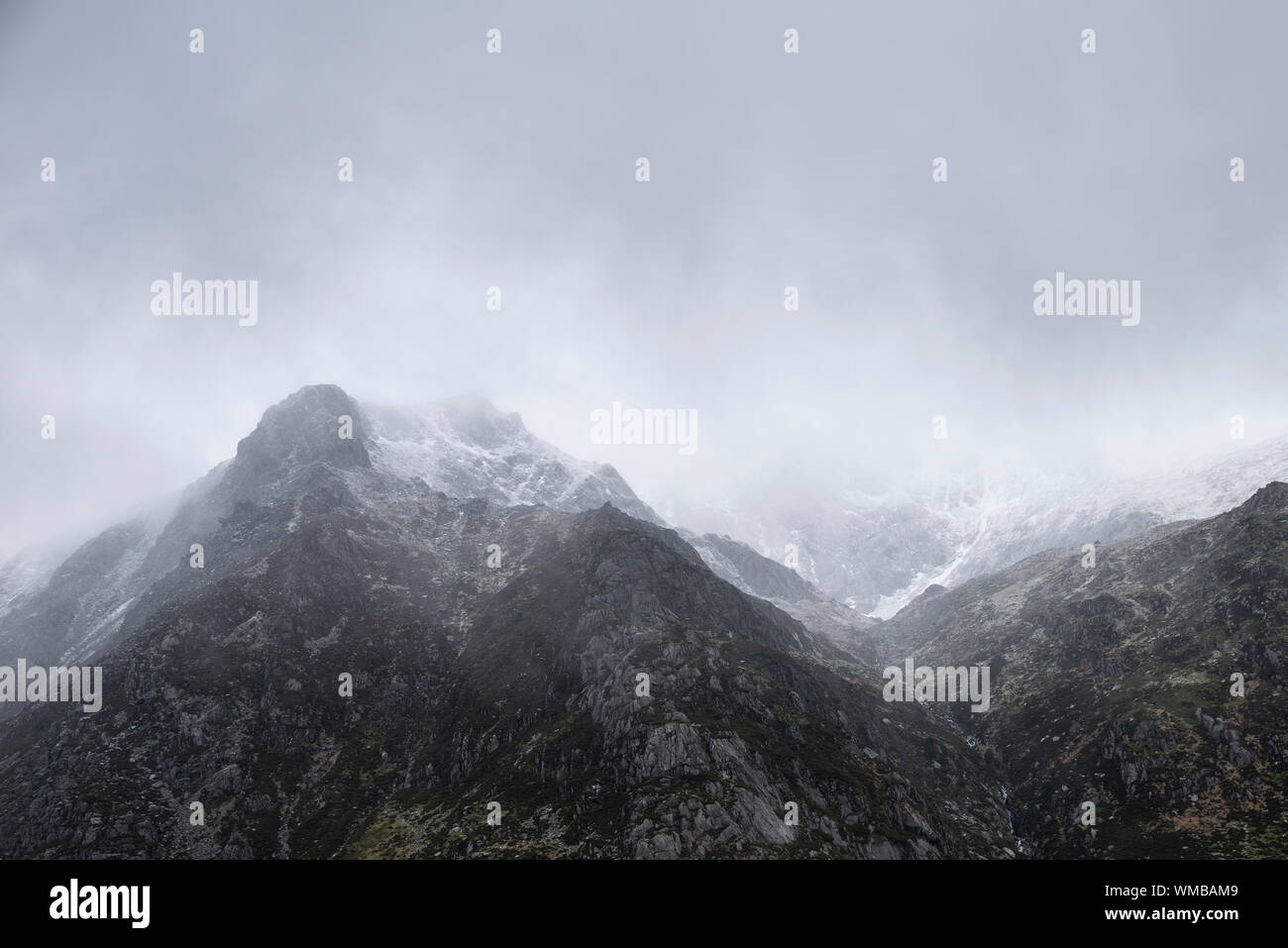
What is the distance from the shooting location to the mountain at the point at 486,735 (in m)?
96.8

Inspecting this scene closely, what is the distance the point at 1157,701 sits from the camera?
392 feet

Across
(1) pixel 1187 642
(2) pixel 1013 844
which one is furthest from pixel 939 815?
(1) pixel 1187 642

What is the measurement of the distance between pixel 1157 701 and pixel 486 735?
123 m

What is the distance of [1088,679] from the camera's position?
13975 cm

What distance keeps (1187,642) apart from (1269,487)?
6572 cm

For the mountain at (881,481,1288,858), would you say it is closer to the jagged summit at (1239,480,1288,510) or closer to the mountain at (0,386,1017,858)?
the jagged summit at (1239,480,1288,510)

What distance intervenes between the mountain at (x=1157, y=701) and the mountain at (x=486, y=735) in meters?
11.9

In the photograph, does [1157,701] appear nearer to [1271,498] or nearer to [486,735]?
[1271,498]

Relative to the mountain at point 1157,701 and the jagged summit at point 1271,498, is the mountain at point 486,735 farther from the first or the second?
the jagged summit at point 1271,498

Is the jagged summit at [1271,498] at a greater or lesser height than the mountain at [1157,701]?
greater

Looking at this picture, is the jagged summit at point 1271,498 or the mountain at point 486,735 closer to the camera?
the mountain at point 486,735

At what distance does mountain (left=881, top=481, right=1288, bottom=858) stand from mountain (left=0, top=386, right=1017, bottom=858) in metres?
11.9

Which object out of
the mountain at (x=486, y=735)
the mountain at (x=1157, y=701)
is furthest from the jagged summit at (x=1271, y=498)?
the mountain at (x=486, y=735)

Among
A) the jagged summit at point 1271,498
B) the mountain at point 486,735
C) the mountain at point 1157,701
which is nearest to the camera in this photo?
the mountain at point 486,735
